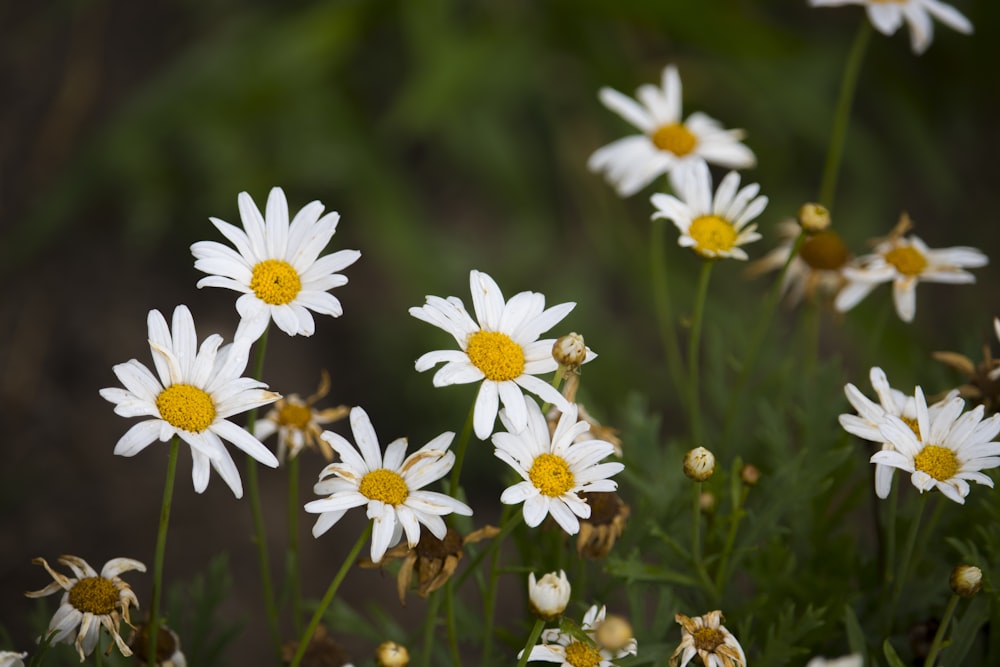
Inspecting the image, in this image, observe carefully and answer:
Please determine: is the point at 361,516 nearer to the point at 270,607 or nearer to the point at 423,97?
the point at 423,97

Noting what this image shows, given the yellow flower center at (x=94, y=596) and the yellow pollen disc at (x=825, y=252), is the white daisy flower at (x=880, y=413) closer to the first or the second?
the yellow pollen disc at (x=825, y=252)

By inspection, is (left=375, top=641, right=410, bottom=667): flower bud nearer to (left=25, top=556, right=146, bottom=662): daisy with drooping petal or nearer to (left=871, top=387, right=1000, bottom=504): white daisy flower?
(left=25, top=556, right=146, bottom=662): daisy with drooping petal

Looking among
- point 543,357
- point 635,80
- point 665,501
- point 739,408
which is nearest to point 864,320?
point 635,80

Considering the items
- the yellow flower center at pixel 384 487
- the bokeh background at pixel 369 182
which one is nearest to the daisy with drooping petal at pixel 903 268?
the yellow flower center at pixel 384 487

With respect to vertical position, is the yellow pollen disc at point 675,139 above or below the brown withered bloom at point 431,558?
above

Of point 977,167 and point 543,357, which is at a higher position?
point 543,357

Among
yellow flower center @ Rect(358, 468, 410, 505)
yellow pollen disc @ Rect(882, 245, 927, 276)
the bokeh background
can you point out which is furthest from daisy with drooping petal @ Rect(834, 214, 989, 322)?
the bokeh background
